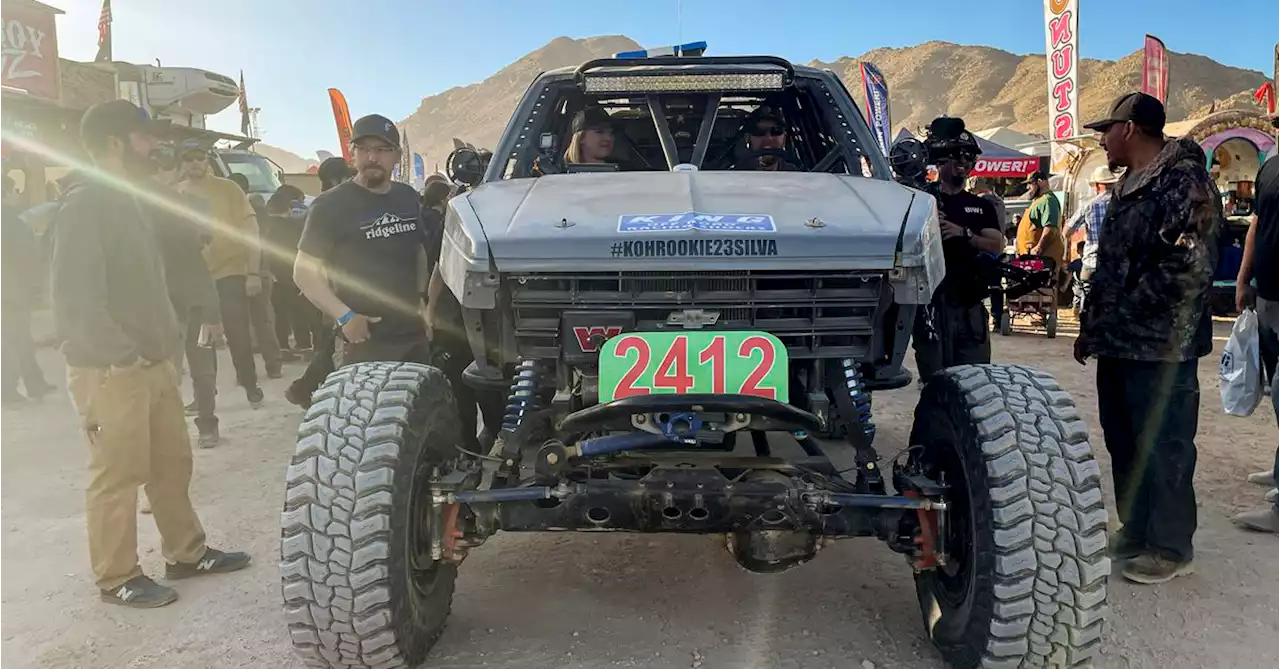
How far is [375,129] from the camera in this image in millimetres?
4250

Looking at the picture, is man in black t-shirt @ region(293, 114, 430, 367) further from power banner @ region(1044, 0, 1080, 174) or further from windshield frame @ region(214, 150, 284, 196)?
power banner @ region(1044, 0, 1080, 174)

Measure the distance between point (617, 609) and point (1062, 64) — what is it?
1773 cm

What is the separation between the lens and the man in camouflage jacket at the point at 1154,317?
3736mm

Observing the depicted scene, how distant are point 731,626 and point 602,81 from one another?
231 centimetres

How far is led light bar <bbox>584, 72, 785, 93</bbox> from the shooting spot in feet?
12.9

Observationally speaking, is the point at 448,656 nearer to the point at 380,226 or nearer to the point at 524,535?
the point at 524,535

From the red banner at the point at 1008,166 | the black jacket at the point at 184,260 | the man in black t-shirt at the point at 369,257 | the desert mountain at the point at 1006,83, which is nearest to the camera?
the man in black t-shirt at the point at 369,257

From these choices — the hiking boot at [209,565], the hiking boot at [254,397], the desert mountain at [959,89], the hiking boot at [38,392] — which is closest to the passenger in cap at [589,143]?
the hiking boot at [209,565]

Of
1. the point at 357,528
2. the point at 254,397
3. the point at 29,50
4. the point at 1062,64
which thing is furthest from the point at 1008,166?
the point at 357,528

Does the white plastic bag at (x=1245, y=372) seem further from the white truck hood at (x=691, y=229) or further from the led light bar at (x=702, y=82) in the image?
the led light bar at (x=702, y=82)

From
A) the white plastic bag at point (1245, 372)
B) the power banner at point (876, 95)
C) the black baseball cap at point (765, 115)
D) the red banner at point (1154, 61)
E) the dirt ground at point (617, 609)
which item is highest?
the red banner at point (1154, 61)

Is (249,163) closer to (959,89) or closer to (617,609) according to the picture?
(617,609)

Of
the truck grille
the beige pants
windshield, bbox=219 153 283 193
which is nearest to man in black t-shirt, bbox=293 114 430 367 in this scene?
the beige pants

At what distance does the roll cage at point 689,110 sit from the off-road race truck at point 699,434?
0.89 m
